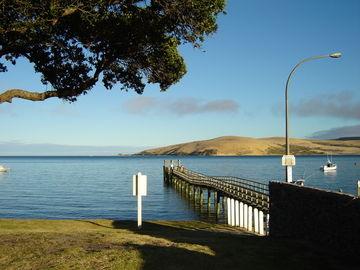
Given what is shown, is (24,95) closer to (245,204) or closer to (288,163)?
(288,163)

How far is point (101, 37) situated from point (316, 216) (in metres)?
8.92

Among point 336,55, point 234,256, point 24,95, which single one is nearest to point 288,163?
point 336,55

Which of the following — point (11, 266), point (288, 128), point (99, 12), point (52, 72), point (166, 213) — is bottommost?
point (166, 213)

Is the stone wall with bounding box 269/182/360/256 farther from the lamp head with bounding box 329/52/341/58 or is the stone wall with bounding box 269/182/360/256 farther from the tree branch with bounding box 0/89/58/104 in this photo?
the tree branch with bounding box 0/89/58/104

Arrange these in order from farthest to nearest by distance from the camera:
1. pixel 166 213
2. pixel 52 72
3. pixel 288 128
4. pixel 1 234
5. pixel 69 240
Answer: pixel 166 213, pixel 288 128, pixel 52 72, pixel 1 234, pixel 69 240

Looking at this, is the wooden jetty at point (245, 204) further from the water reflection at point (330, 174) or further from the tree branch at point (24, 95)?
the water reflection at point (330, 174)

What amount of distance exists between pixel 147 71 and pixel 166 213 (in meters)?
35.1

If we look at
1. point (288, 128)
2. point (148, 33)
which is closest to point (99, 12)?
→ point (148, 33)

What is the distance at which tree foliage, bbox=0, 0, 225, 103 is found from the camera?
15.3 meters

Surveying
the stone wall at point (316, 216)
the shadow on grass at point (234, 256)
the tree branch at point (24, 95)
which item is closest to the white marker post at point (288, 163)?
the stone wall at point (316, 216)

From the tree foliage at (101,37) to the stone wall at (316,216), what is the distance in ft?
19.0

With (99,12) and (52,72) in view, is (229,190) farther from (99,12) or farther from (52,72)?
→ (99,12)

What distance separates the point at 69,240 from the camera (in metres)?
14.2

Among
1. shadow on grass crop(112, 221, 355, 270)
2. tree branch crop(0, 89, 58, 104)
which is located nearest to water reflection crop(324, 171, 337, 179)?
tree branch crop(0, 89, 58, 104)
